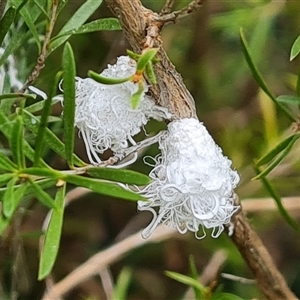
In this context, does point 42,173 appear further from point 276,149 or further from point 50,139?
point 276,149

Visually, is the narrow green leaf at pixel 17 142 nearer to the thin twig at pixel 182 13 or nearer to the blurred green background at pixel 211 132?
the thin twig at pixel 182 13

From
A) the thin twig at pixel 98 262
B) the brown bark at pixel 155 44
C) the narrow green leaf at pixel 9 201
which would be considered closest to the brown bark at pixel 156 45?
the brown bark at pixel 155 44

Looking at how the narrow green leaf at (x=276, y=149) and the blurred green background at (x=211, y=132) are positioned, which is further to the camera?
A: the blurred green background at (x=211, y=132)

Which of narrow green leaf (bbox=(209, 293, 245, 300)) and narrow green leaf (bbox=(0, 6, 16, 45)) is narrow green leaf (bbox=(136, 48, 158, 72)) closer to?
narrow green leaf (bbox=(0, 6, 16, 45))

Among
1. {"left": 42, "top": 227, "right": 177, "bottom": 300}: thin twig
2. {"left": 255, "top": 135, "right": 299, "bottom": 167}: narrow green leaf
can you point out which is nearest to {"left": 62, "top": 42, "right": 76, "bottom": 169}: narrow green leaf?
{"left": 255, "top": 135, "right": 299, "bottom": 167}: narrow green leaf

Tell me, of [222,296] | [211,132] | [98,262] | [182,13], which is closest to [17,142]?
[182,13]

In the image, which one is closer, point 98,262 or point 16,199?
point 16,199
